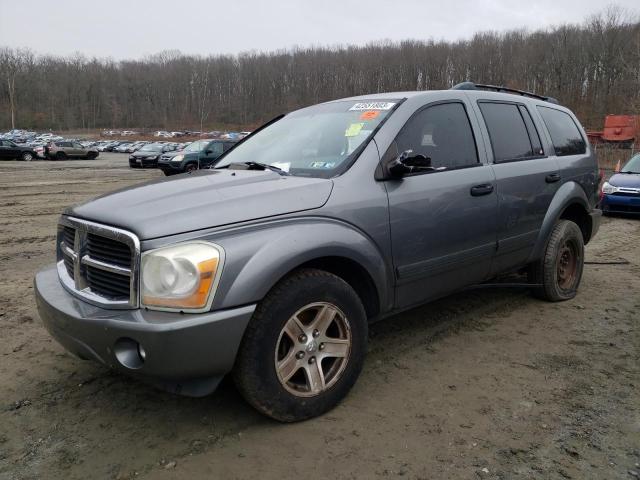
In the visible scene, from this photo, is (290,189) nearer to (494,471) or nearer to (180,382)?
(180,382)

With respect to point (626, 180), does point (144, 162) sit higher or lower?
higher

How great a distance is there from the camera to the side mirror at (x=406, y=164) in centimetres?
322

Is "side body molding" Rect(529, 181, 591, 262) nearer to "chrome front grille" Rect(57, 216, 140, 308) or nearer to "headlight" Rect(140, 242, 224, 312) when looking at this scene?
"headlight" Rect(140, 242, 224, 312)

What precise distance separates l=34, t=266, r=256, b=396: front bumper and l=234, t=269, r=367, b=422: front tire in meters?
0.13

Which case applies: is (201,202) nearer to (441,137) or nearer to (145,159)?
(441,137)

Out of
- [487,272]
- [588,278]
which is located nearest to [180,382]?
[487,272]

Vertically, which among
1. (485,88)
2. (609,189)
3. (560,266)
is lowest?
(560,266)

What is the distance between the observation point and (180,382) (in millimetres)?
2545

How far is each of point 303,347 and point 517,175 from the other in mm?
2415

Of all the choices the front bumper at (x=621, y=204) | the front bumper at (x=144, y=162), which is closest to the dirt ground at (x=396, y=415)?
the front bumper at (x=621, y=204)

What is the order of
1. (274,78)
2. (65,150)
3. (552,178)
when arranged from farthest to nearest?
A: (274,78) < (65,150) < (552,178)

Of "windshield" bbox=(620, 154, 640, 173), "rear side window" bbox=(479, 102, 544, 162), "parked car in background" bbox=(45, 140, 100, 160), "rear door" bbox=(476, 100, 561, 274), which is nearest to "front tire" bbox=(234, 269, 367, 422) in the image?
"rear door" bbox=(476, 100, 561, 274)

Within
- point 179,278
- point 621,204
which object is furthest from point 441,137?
point 621,204

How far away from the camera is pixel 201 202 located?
108 inches
